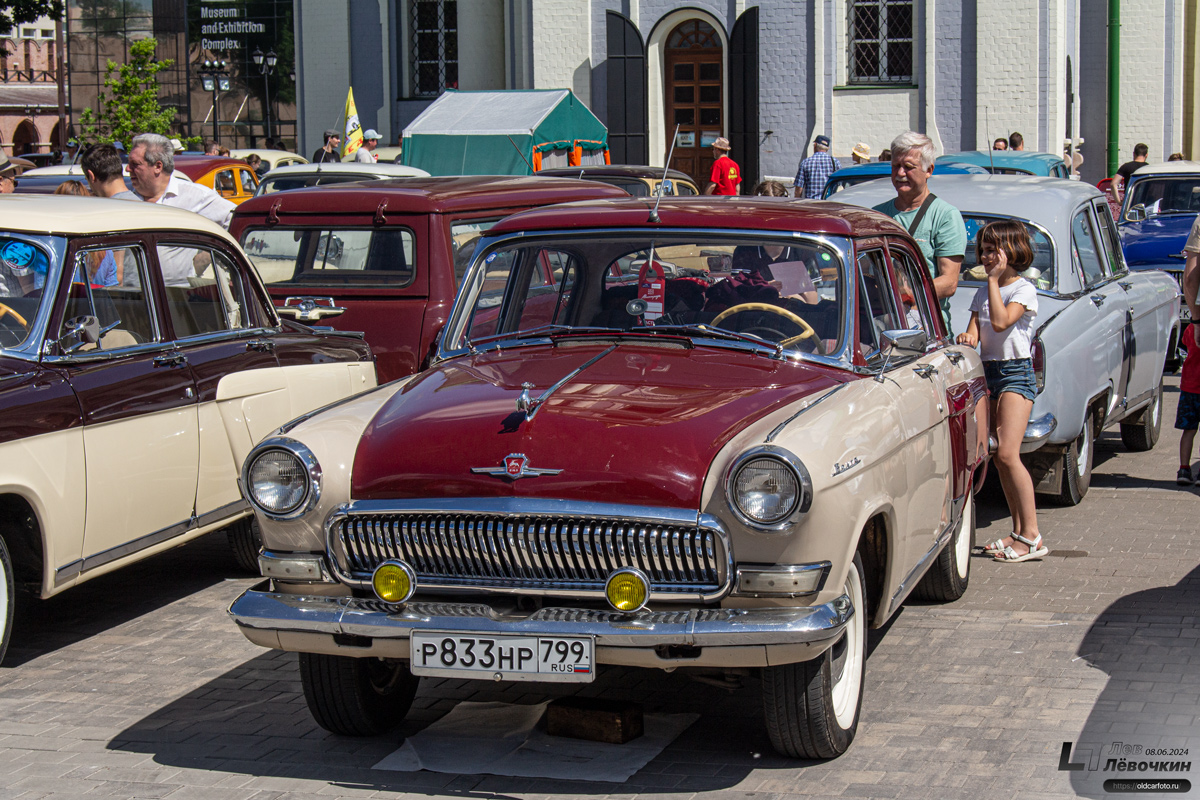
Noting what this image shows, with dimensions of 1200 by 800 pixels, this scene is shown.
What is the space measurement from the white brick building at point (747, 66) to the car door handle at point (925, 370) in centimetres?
2108

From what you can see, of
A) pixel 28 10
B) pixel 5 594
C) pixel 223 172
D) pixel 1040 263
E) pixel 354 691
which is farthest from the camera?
pixel 28 10

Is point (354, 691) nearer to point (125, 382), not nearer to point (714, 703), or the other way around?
point (714, 703)

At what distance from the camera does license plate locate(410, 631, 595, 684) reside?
13.8 ft

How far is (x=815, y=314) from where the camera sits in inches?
206

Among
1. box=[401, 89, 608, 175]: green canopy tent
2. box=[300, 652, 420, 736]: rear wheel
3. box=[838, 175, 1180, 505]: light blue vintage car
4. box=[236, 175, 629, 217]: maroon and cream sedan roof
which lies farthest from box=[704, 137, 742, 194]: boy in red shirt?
box=[300, 652, 420, 736]: rear wheel

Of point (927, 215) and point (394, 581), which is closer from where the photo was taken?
point (394, 581)

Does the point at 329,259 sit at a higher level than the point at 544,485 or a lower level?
higher

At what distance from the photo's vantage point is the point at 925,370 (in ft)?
18.6

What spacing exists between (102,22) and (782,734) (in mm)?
45135

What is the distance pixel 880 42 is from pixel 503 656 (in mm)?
24544

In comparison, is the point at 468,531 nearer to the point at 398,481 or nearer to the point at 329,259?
the point at 398,481

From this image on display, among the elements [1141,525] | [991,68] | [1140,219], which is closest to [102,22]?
[991,68]

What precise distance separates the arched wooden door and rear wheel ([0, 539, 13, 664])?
22.9 meters

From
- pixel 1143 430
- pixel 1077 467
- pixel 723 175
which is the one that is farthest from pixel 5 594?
pixel 723 175
